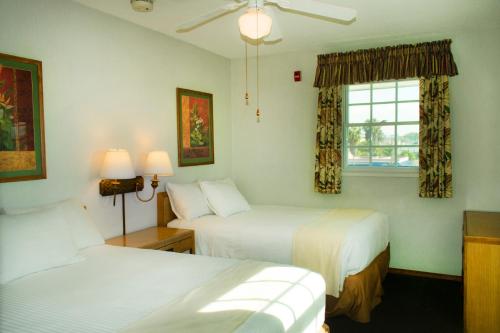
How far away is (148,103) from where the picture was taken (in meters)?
3.80

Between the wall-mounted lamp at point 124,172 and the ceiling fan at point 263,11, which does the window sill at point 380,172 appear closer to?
the wall-mounted lamp at point 124,172

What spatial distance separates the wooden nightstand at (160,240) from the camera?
3168 millimetres

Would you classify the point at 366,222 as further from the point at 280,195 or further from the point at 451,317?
the point at 280,195

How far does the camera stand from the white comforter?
10.0 ft

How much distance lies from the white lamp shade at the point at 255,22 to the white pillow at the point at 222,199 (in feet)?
6.49

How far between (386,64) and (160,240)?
112 inches

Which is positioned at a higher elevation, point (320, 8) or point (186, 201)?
point (320, 8)

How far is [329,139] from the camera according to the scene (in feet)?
14.4

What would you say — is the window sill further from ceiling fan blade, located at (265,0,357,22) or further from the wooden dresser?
ceiling fan blade, located at (265,0,357,22)

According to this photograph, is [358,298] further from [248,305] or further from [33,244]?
[33,244]

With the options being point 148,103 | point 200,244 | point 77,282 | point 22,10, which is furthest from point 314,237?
point 22,10

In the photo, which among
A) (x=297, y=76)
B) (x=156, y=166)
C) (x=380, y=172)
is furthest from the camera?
(x=297, y=76)

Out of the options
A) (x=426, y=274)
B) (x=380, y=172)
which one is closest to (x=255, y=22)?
(x=380, y=172)

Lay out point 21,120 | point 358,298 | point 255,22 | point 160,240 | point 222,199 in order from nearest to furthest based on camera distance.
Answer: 1. point 255,22
2. point 21,120
3. point 358,298
4. point 160,240
5. point 222,199
